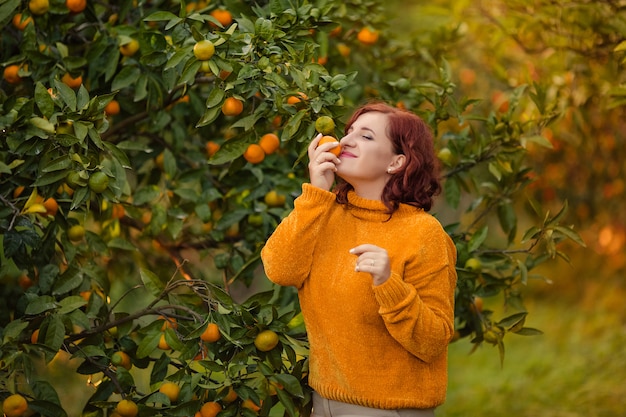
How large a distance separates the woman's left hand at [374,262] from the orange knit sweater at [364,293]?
0.08 m

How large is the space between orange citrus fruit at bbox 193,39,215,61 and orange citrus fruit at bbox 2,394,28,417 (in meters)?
0.92

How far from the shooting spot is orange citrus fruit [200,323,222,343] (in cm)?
195

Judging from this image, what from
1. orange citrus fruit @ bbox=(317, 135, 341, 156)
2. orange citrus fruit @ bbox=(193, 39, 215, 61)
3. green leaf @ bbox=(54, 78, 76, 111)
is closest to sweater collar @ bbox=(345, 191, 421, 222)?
orange citrus fruit @ bbox=(317, 135, 341, 156)

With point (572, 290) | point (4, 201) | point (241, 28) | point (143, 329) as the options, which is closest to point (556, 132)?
point (241, 28)

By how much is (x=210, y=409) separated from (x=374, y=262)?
2.19 ft

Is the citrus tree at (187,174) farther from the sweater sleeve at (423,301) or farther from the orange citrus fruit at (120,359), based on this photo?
the sweater sleeve at (423,301)

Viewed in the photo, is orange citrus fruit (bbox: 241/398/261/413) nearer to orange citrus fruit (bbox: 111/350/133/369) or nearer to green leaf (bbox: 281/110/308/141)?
orange citrus fruit (bbox: 111/350/133/369)

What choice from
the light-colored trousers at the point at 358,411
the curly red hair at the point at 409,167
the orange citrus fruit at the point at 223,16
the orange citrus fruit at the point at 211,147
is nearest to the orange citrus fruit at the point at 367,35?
the orange citrus fruit at the point at 223,16

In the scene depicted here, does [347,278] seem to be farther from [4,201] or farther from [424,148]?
[4,201]

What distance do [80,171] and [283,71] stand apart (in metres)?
0.58

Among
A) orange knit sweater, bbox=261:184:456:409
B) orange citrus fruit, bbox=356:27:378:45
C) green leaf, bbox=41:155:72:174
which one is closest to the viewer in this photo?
orange knit sweater, bbox=261:184:456:409

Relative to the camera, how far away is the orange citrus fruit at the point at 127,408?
6.50ft

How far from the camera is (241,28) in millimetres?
2039

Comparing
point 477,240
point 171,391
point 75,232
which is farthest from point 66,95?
point 477,240
